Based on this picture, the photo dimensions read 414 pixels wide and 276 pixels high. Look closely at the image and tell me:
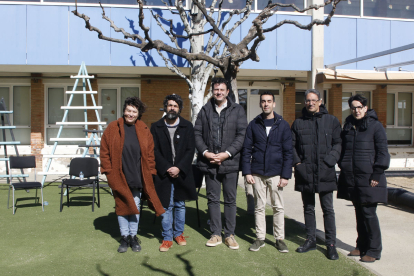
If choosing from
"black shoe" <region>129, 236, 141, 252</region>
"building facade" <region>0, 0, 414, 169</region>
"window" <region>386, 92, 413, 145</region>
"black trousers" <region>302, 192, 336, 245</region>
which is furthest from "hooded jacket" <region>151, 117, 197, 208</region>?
"window" <region>386, 92, 413, 145</region>

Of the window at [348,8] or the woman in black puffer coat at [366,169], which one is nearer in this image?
the woman in black puffer coat at [366,169]

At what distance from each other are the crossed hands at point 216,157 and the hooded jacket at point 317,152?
34.3 inches

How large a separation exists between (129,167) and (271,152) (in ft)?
5.86

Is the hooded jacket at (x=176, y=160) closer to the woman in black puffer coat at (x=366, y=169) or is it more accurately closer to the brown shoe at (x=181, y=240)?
the brown shoe at (x=181, y=240)

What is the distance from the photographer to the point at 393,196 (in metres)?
7.48

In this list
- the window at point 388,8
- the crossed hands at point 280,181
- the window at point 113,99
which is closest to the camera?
the crossed hands at point 280,181

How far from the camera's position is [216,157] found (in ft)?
15.6

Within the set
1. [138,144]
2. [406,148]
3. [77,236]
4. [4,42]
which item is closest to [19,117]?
[4,42]

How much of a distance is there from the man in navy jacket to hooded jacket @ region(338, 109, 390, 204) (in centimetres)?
69

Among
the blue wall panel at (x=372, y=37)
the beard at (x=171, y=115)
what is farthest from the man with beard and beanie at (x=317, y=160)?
the blue wall panel at (x=372, y=37)

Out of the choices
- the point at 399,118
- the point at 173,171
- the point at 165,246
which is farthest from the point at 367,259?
Result: the point at 399,118

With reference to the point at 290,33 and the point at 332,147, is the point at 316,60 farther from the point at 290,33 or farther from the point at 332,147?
the point at 332,147

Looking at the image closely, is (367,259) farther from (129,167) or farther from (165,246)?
(129,167)

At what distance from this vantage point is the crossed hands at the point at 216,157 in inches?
187
